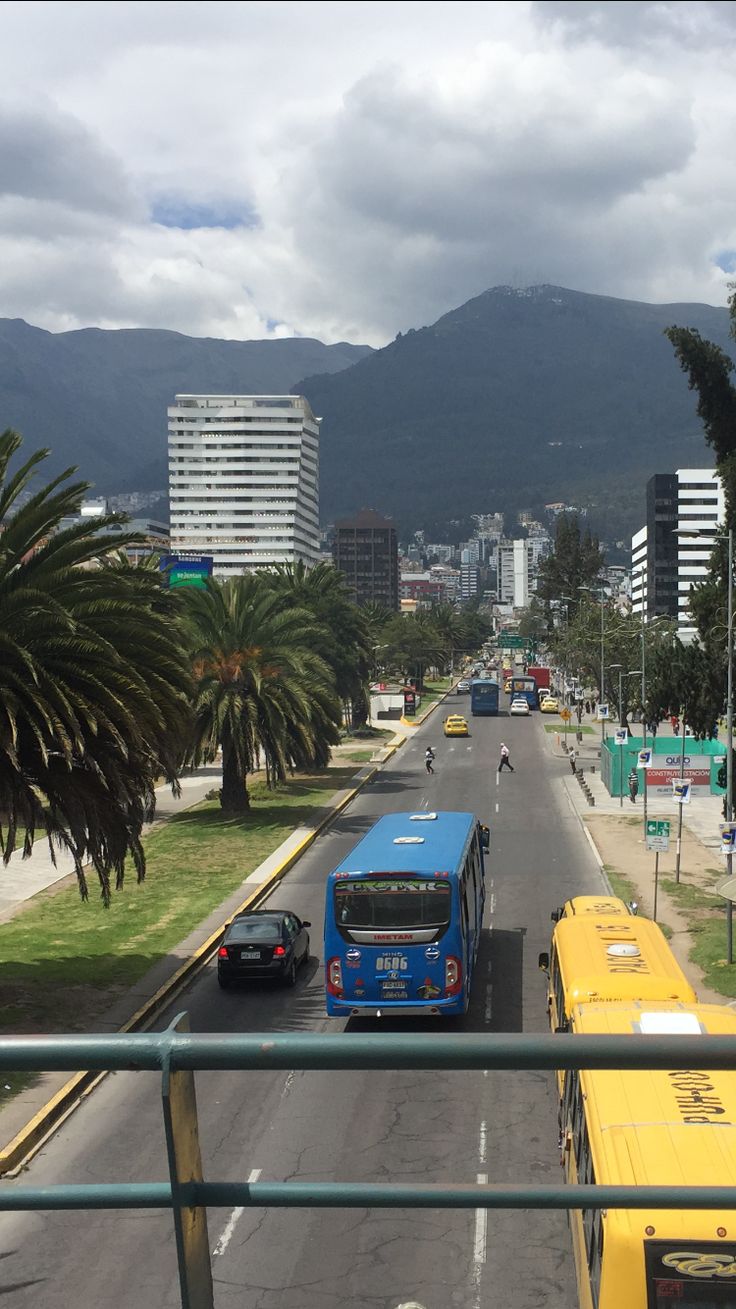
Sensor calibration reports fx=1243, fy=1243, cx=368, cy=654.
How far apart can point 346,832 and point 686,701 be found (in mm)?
13641

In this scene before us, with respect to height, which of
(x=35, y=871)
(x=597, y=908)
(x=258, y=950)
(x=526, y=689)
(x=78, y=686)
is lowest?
(x=35, y=871)

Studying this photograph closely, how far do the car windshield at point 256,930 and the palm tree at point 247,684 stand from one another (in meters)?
18.6

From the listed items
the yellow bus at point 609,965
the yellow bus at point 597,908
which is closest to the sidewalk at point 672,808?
the yellow bus at point 597,908

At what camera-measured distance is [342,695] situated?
77.4 metres

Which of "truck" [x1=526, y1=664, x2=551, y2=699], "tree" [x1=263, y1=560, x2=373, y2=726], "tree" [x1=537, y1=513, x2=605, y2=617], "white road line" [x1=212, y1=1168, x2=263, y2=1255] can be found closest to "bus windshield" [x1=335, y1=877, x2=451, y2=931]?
"white road line" [x1=212, y1=1168, x2=263, y2=1255]

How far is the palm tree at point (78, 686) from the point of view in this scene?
2133cm

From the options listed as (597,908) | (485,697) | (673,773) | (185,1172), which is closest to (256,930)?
(597,908)

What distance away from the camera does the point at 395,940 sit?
22531mm

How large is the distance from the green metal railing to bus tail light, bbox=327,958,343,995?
65.5ft

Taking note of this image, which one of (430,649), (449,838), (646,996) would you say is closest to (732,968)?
(449,838)

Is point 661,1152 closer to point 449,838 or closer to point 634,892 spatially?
point 449,838

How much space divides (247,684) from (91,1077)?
28944 mm

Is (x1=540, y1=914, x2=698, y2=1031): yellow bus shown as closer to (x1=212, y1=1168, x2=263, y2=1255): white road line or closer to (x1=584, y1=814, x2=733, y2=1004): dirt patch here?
(x1=584, y1=814, x2=733, y2=1004): dirt patch

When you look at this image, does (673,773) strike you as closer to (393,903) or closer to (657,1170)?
(393,903)
